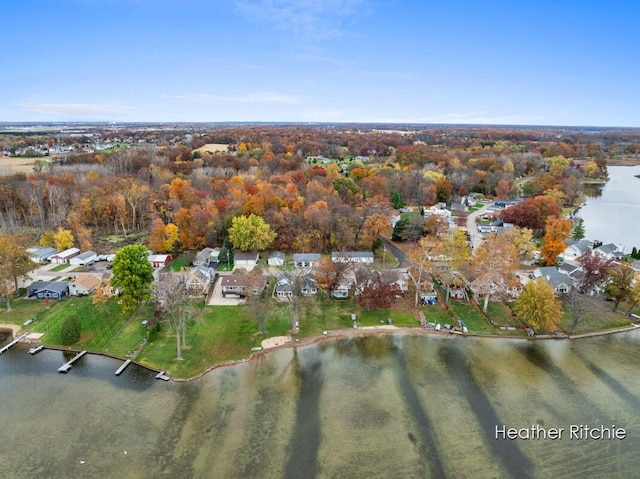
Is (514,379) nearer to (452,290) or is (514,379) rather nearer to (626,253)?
(452,290)

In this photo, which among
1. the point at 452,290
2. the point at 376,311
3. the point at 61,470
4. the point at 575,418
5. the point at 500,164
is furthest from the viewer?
the point at 500,164

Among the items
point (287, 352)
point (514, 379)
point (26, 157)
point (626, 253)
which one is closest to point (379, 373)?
point (287, 352)

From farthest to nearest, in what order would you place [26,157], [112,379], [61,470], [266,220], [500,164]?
[26,157] → [500,164] → [266,220] → [112,379] → [61,470]

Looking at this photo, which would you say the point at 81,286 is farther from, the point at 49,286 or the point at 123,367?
the point at 123,367

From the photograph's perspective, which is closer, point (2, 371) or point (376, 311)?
point (2, 371)

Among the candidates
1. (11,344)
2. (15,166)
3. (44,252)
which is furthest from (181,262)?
(15,166)

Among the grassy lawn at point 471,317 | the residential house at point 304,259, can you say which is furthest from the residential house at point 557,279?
the residential house at point 304,259

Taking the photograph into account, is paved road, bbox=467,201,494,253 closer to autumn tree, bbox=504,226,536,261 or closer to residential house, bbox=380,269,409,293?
autumn tree, bbox=504,226,536,261
